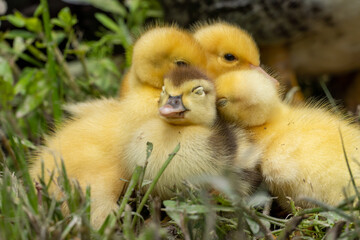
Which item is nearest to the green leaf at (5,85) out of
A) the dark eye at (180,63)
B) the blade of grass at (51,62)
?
the blade of grass at (51,62)

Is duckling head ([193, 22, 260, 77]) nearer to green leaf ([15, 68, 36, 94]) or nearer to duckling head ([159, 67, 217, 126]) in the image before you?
duckling head ([159, 67, 217, 126])

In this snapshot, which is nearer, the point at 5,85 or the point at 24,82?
the point at 5,85

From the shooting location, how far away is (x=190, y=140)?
57.7 inches

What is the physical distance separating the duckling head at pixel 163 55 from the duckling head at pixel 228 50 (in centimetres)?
13

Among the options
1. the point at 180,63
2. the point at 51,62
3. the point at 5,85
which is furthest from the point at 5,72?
the point at 180,63

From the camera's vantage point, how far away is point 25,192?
146cm

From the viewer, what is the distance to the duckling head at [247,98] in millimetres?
1567

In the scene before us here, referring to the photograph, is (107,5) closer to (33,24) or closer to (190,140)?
(33,24)

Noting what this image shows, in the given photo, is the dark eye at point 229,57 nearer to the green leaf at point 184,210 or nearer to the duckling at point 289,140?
the duckling at point 289,140

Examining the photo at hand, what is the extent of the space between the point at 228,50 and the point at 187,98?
372 millimetres

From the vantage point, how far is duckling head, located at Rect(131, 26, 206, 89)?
1608mm

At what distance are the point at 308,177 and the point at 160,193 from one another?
401 millimetres

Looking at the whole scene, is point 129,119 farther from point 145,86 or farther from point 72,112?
point 72,112

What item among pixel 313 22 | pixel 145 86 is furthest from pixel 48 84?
pixel 313 22
